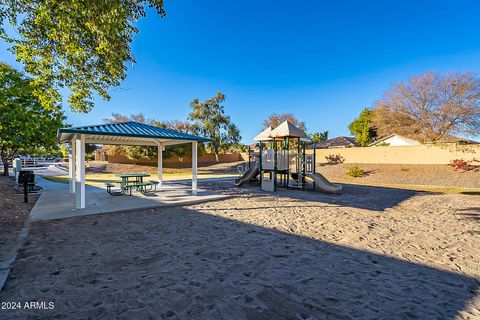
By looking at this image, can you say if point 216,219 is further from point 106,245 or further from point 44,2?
point 44,2

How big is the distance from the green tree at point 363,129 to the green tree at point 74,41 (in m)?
38.5

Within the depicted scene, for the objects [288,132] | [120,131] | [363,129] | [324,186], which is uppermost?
[363,129]

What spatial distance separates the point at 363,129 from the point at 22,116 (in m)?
42.8

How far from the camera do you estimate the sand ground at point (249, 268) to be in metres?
2.64

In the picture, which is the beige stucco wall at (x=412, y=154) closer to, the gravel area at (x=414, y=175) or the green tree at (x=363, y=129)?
the gravel area at (x=414, y=175)

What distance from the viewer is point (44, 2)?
589cm

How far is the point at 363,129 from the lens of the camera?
1538 inches

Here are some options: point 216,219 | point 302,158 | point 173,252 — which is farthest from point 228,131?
point 173,252

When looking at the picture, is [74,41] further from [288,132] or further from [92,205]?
[288,132]

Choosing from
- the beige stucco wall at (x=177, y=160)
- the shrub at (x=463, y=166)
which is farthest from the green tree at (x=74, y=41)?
the shrub at (x=463, y=166)

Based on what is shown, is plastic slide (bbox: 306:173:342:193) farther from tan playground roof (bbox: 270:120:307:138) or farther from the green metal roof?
the green metal roof

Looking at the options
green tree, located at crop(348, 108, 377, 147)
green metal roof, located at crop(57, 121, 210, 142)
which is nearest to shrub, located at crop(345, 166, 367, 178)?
green metal roof, located at crop(57, 121, 210, 142)

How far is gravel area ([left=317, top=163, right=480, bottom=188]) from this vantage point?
16031 millimetres

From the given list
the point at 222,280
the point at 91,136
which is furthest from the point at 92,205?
the point at 222,280
